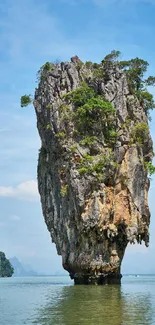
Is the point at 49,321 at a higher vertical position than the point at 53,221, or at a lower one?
lower

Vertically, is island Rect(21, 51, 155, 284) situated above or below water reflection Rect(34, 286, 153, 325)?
above

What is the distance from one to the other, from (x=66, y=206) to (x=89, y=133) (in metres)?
5.20

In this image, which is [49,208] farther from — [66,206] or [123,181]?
[123,181]

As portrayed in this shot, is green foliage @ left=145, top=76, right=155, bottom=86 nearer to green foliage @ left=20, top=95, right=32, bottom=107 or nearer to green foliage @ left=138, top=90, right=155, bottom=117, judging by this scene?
green foliage @ left=138, top=90, right=155, bottom=117

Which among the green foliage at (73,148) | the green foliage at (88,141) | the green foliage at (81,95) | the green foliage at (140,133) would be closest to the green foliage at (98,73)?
the green foliage at (81,95)

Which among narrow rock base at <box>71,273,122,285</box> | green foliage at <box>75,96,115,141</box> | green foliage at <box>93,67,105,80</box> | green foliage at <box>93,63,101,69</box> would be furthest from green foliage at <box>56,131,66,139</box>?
narrow rock base at <box>71,273,122,285</box>

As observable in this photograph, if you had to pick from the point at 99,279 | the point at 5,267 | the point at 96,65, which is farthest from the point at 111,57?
the point at 5,267

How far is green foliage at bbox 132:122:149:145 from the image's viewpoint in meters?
31.9

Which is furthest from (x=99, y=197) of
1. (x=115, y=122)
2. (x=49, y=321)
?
(x=49, y=321)

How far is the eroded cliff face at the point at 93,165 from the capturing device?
29.6m

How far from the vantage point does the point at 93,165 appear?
3022cm

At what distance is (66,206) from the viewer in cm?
3180

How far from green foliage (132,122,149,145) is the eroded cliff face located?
0.07m

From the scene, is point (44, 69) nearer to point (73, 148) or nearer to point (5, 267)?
point (73, 148)
